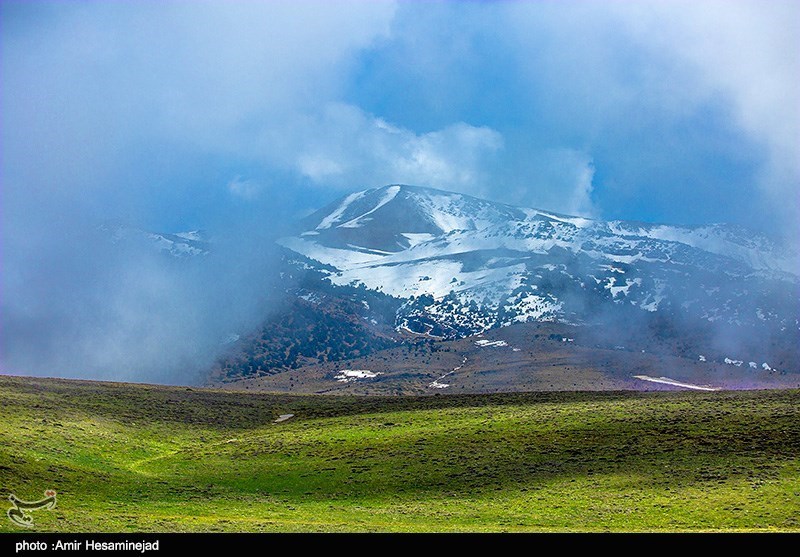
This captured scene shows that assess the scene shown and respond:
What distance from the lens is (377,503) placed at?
55.9 metres

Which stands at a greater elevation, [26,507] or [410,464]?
[410,464]

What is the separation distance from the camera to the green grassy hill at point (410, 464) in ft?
163

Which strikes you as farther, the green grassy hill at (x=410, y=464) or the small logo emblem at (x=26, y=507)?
the green grassy hill at (x=410, y=464)

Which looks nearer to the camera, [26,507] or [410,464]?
[26,507]

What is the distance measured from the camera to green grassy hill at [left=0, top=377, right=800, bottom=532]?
49562mm

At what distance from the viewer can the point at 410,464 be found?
6538 cm

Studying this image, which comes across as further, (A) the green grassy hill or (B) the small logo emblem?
(A) the green grassy hill

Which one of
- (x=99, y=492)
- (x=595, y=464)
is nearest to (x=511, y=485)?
(x=595, y=464)

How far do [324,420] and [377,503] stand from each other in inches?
1263
